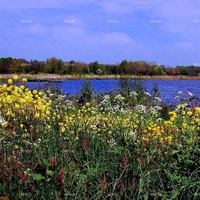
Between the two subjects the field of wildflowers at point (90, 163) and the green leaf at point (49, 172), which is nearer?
the green leaf at point (49, 172)

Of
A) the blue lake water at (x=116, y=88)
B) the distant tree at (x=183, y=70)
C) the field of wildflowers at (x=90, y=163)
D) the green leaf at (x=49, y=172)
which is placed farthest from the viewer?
the distant tree at (x=183, y=70)

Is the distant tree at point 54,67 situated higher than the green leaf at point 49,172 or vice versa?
the distant tree at point 54,67

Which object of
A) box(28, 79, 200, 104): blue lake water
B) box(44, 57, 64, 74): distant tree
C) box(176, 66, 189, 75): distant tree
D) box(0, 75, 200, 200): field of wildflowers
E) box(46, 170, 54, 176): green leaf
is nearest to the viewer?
box(46, 170, 54, 176): green leaf

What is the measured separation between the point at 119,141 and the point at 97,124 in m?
1.00

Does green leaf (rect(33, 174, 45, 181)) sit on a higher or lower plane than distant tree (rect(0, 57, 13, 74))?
lower

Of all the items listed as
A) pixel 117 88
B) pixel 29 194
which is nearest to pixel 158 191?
pixel 29 194

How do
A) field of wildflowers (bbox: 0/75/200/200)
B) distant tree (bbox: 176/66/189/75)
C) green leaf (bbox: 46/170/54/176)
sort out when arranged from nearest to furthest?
1. green leaf (bbox: 46/170/54/176)
2. field of wildflowers (bbox: 0/75/200/200)
3. distant tree (bbox: 176/66/189/75)

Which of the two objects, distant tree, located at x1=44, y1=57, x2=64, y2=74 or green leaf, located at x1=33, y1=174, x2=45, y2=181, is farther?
distant tree, located at x1=44, y1=57, x2=64, y2=74

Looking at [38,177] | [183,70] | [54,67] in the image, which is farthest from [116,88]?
[183,70]

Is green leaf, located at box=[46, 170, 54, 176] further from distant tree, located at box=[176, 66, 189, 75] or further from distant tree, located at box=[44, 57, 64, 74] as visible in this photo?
distant tree, located at box=[176, 66, 189, 75]

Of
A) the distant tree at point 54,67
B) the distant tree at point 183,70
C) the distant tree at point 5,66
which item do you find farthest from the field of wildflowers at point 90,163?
the distant tree at point 183,70

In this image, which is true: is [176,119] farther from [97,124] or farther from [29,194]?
[29,194]

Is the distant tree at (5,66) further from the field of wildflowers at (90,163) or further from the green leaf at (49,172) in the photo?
the green leaf at (49,172)

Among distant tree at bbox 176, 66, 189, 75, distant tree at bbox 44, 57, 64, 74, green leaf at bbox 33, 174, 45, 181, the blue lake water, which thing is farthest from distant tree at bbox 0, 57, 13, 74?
green leaf at bbox 33, 174, 45, 181
